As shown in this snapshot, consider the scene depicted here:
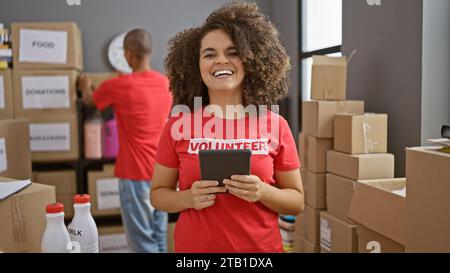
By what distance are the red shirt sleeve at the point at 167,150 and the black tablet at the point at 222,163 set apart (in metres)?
0.13

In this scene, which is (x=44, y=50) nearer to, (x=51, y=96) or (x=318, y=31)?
(x=51, y=96)

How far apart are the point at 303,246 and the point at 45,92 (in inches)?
70.8

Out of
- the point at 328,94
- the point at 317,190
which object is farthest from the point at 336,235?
the point at 328,94

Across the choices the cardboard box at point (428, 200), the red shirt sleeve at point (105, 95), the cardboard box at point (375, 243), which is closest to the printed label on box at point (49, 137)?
the red shirt sleeve at point (105, 95)

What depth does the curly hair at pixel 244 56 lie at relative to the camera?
3.38 feet

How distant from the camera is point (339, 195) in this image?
185 cm

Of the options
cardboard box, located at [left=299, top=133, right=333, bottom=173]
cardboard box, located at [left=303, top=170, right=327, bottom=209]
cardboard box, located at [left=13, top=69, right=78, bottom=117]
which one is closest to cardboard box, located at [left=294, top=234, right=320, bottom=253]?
cardboard box, located at [left=303, top=170, right=327, bottom=209]

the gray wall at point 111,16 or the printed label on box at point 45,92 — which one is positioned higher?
the gray wall at point 111,16

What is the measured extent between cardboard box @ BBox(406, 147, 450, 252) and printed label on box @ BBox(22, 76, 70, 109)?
2221mm

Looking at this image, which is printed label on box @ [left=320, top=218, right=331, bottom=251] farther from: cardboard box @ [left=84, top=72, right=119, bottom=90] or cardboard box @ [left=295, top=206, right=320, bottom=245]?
cardboard box @ [left=84, top=72, right=119, bottom=90]

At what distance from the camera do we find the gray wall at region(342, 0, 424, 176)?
1641 mm

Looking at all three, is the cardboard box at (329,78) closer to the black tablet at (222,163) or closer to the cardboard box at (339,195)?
the cardboard box at (339,195)
